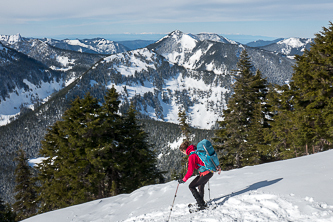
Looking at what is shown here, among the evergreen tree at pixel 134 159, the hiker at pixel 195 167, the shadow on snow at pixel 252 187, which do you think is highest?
the hiker at pixel 195 167

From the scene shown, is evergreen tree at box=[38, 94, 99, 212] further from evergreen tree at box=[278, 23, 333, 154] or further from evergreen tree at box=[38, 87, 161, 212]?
evergreen tree at box=[278, 23, 333, 154]

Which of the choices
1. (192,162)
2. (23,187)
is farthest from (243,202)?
(23,187)

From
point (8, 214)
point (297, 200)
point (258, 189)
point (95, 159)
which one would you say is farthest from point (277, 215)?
point (8, 214)

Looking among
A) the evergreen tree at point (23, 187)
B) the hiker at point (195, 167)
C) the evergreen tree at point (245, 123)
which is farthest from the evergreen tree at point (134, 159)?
the evergreen tree at point (23, 187)

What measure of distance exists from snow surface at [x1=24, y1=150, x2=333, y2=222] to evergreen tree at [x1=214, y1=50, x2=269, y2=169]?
452 inches

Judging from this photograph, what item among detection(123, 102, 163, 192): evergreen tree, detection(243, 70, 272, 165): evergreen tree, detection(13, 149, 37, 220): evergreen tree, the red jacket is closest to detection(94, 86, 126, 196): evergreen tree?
detection(123, 102, 163, 192): evergreen tree

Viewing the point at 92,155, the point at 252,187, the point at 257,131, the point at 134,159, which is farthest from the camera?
the point at 134,159

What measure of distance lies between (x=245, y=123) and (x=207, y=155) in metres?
17.4

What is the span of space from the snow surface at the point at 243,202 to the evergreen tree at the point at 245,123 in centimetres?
1147

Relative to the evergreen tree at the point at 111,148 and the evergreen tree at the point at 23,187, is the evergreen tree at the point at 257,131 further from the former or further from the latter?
the evergreen tree at the point at 23,187

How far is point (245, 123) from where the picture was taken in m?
22.3

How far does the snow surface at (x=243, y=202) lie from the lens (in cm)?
564

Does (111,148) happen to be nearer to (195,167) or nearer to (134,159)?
(134,159)

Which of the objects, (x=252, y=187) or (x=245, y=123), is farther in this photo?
(x=245, y=123)
